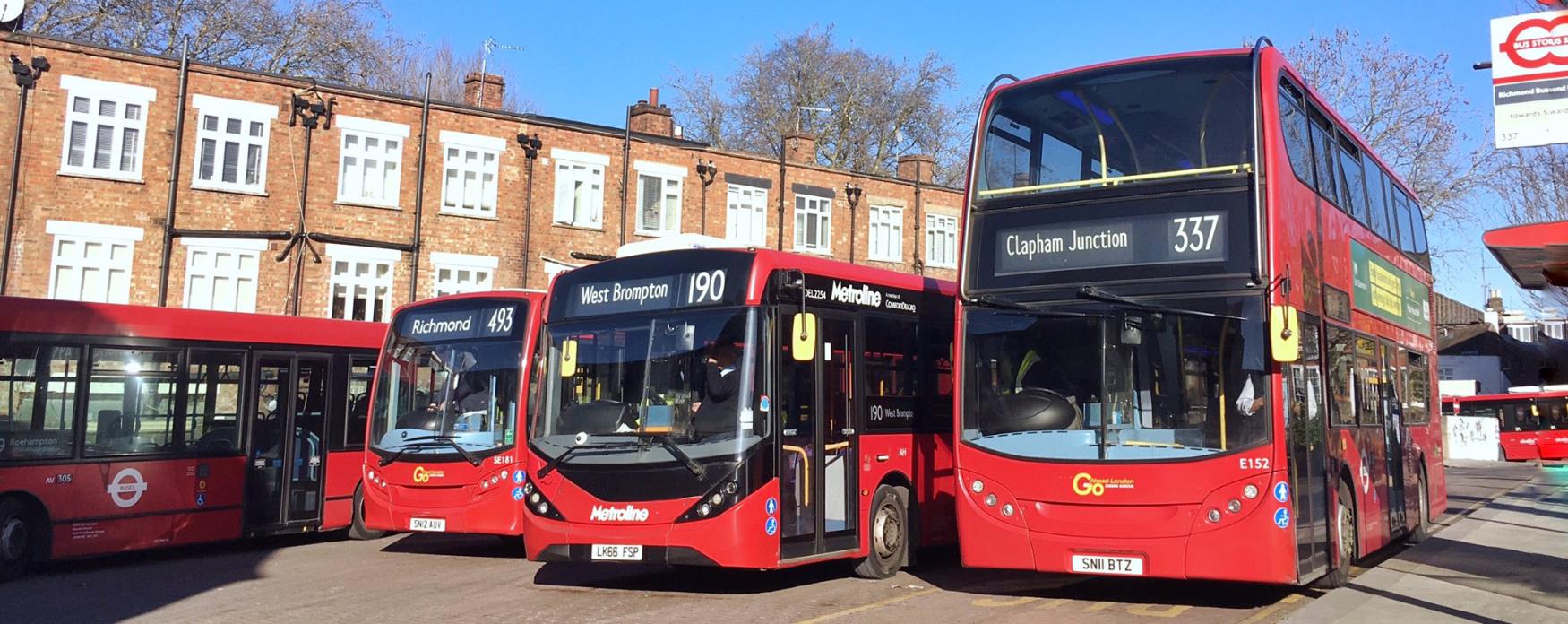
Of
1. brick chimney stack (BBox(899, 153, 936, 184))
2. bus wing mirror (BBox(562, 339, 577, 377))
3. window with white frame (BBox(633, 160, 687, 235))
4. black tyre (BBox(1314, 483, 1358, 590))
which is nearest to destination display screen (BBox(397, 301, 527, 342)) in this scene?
bus wing mirror (BBox(562, 339, 577, 377))

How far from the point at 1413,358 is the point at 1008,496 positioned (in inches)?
308

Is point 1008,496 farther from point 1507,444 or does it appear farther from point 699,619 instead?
point 1507,444

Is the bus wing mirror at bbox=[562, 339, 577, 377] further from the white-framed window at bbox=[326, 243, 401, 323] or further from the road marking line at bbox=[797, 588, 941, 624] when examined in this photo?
the white-framed window at bbox=[326, 243, 401, 323]

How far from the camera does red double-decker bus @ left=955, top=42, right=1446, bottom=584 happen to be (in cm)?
930

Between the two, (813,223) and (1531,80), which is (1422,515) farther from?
(813,223)

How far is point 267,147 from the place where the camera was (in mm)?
26828

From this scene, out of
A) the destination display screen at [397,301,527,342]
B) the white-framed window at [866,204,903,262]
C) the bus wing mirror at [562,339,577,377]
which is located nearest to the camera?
the bus wing mirror at [562,339,577,377]

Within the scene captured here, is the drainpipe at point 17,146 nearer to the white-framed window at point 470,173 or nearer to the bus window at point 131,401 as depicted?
the white-framed window at point 470,173

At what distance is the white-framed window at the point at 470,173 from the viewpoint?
29112 millimetres

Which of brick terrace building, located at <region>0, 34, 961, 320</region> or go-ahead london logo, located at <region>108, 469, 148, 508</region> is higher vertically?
brick terrace building, located at <region>0, 34, 961, 320</region>

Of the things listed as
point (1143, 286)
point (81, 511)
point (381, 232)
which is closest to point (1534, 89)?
point (1143, 286)

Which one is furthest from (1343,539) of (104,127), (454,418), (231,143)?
(104,127)

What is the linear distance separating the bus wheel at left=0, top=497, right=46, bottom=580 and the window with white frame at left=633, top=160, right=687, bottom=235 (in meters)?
19.7

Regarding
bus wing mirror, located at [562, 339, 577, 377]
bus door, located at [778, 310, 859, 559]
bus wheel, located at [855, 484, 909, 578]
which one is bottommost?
bus wheel, located at [855, 484, 909, 578]
